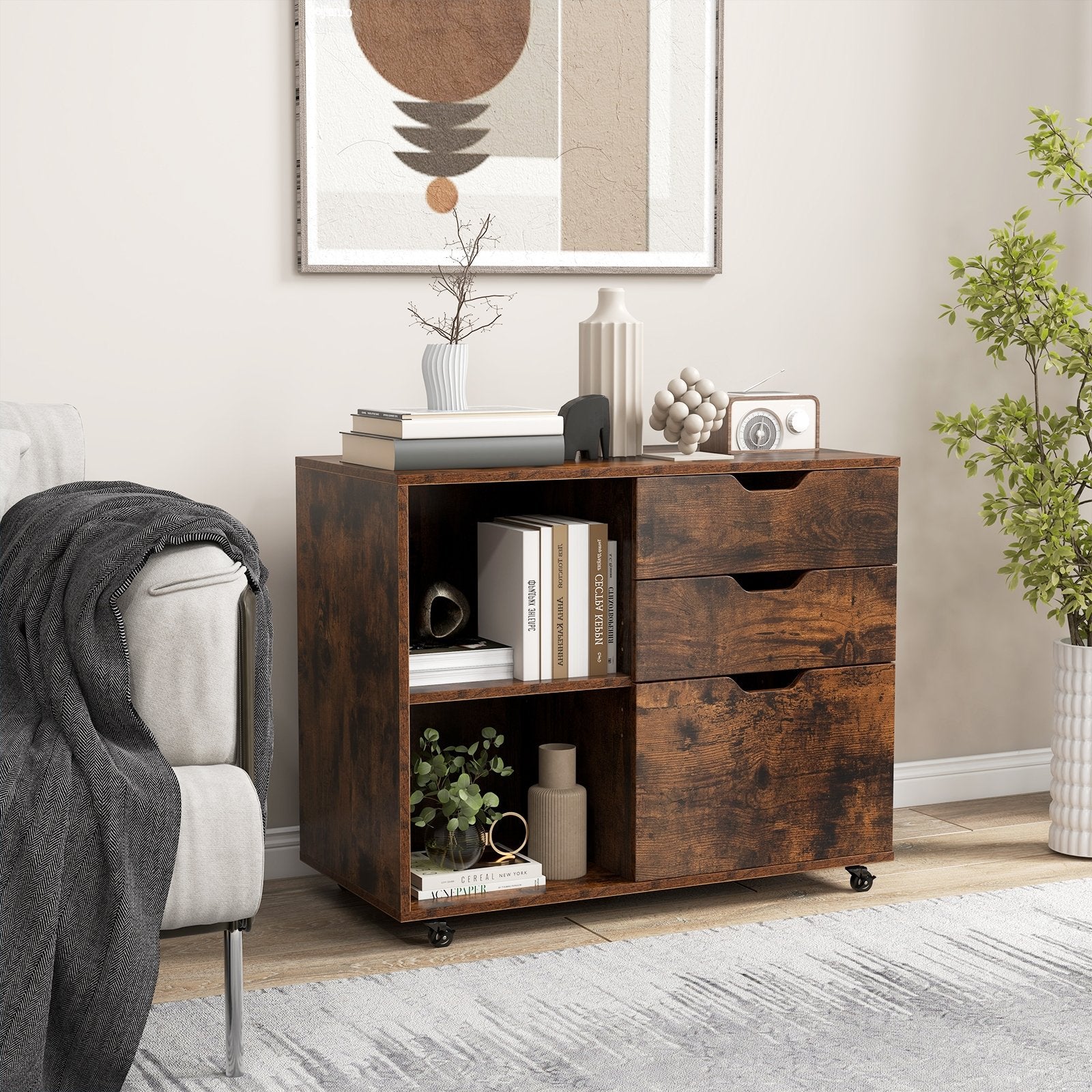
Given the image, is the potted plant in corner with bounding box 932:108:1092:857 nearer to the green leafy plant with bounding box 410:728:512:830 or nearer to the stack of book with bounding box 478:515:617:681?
the stack of book with bounding box 478:515:617:681

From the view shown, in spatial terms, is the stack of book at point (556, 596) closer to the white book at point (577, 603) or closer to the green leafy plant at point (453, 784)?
the white book at point (577, 603)

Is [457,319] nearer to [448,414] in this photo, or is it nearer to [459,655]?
[448,414]

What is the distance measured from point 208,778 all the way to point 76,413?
76 centimetres

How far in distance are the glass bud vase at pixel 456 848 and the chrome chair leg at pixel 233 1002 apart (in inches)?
23.7

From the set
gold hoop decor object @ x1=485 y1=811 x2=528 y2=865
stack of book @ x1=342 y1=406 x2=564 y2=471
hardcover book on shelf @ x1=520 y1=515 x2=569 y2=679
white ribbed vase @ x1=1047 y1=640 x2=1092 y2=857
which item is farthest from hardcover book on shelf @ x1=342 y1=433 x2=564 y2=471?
white ribbed vase @ x1=1047 y1=640 x2=1092 y2=857

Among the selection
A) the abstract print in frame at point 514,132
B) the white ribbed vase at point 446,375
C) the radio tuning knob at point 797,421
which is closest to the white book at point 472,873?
the white ribbed vase at point 446,375

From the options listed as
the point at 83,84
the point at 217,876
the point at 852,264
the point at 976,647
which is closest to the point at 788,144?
the point at 852,264

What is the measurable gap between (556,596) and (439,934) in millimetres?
564

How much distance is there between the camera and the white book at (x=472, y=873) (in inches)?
95.5

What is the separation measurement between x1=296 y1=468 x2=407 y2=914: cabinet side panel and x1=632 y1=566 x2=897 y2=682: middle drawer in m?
0.42

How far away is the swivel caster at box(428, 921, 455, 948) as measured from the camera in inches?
94.0

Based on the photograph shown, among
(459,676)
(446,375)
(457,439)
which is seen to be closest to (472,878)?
(459,676)

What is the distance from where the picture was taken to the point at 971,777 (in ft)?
10.9

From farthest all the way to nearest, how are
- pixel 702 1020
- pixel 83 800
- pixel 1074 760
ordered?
pixel 1074 760 → pixel 702 1020 → pixel 83 800
